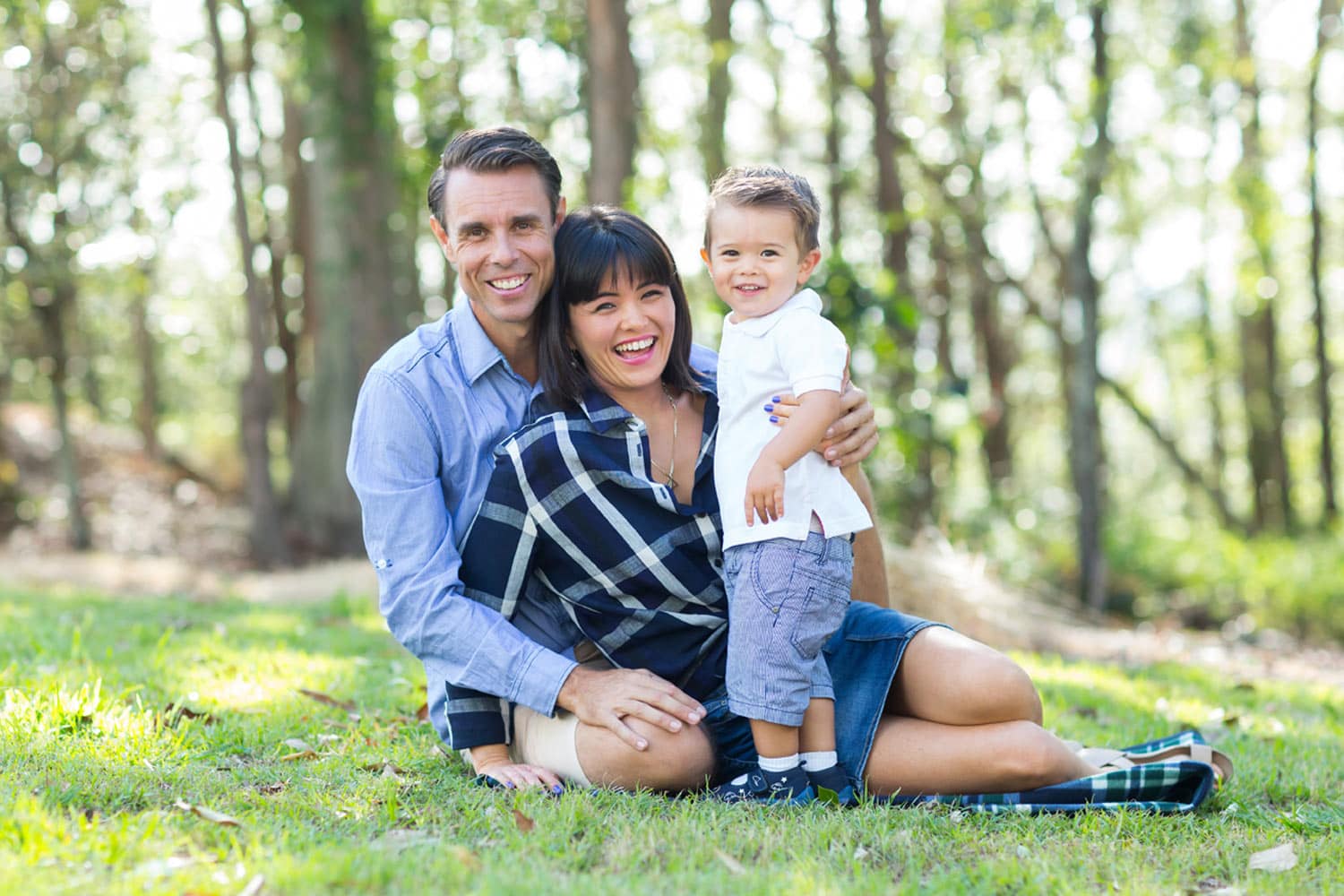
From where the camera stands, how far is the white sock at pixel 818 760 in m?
2.99

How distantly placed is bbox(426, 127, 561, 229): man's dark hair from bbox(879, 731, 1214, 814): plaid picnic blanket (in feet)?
6.48

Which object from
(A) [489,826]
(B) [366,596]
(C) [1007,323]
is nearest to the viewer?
(A) [489,826]

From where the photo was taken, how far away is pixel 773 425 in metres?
3.03

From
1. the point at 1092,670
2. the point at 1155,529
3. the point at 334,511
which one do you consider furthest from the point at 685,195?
the point at 1092,670

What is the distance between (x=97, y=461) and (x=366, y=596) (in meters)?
11.4

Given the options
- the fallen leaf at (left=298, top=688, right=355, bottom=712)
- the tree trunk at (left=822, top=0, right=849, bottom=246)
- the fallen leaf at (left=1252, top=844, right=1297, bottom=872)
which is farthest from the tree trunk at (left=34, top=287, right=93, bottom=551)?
the fallen leaf at (left=1252, top=844, right=1297, bottom=872)

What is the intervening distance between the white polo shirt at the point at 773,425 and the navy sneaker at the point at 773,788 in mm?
593

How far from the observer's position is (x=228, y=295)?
23938mm

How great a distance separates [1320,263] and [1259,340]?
4017 mm

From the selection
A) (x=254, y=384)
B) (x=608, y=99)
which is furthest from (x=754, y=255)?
(x=254, y=384)

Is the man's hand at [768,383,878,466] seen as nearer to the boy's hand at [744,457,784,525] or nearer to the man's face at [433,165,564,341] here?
the boy's hand at [744,457,784,525]

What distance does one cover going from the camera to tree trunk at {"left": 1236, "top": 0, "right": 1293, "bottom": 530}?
577 inches

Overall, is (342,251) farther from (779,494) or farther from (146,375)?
(779,494)

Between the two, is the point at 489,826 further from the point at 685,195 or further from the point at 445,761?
the point at 685,195
